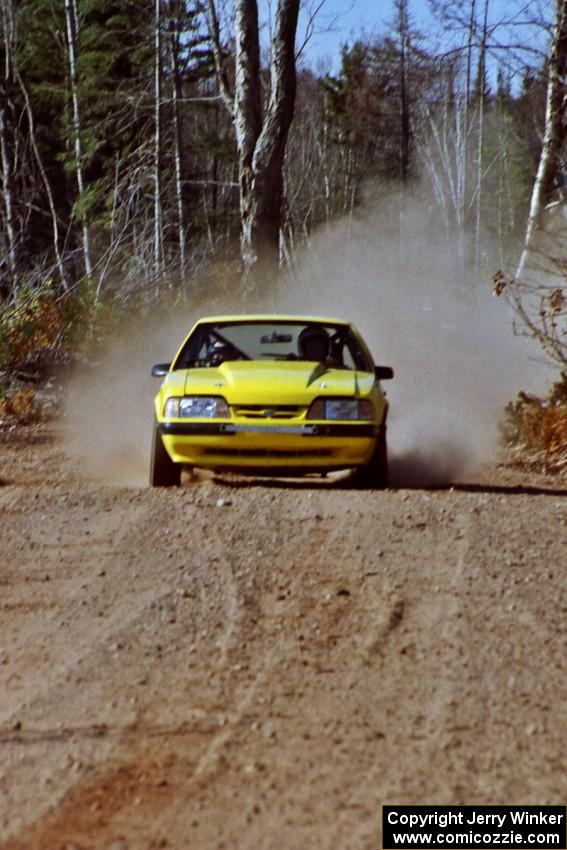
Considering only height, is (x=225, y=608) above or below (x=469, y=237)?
above

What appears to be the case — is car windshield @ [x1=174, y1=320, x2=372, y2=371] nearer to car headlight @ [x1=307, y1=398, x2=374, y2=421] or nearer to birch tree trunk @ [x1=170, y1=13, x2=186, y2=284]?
car headlight @ [x1=307, y1=398, x2=374, y2=421]

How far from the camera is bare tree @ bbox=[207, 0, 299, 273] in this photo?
1909 centimetres

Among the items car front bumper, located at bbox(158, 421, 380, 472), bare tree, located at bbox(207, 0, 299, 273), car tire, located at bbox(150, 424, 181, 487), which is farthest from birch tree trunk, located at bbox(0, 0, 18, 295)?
car front bumper, located at bbox(158, 421, 380, 472)

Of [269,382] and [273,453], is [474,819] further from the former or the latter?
[269,382]

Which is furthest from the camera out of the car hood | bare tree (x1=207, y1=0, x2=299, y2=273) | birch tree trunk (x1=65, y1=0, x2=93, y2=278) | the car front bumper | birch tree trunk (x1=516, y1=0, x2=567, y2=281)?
birch tree trunk (x1=65, y1=0, x2=93, y2=278)

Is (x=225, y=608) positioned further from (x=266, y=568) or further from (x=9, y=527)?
(x=9, y=527)

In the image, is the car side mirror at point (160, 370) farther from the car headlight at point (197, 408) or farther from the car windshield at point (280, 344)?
the car headlight at point (197, 408)

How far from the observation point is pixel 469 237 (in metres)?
58.3

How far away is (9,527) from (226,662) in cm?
344

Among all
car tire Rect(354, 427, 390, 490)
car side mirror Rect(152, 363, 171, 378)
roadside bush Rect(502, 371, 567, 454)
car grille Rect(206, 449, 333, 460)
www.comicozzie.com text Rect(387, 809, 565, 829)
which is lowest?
roadside bush Rect(502, 371, 567, 454)

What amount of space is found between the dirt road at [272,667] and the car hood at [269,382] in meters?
0.95

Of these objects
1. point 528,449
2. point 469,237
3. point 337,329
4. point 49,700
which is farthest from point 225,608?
point 469,237

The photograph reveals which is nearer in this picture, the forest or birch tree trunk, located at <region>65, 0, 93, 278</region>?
the forest

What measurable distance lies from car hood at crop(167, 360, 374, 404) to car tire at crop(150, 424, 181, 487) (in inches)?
18.2
